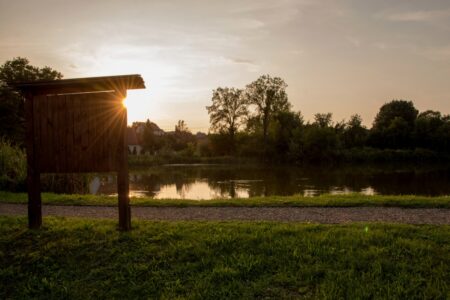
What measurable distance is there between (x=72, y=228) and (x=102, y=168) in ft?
4.90

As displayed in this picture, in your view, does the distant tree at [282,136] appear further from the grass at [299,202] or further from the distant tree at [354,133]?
the grass at [299,202]

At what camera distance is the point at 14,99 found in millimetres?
40250

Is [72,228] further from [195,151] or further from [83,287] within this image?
[195,151]

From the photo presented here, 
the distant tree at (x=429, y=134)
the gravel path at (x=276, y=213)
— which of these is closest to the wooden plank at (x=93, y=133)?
the gravel path at (x=276, y=213)

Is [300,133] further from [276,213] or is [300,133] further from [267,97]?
[276,213]

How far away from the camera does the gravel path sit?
881 cm

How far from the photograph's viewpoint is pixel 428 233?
702 cm

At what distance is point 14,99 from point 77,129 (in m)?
38.1

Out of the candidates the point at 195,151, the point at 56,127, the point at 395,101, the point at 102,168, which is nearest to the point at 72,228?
the point at 102,168

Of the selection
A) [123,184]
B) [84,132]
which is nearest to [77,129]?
[84,132]

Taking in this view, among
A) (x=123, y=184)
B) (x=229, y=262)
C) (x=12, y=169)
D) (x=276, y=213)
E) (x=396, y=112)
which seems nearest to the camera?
(x=229, y=262)

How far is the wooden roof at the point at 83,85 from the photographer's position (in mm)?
7766

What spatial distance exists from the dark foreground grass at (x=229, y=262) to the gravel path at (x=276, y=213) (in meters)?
1.24

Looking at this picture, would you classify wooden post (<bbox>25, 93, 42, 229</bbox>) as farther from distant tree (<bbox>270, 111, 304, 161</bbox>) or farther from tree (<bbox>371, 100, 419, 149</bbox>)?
tree (<bbox>371, 100, 419, 149</bbox>)
